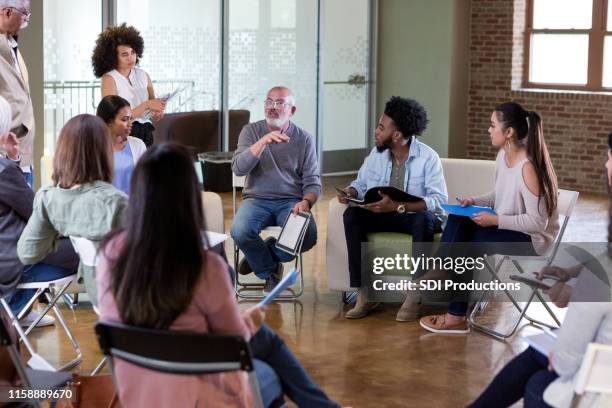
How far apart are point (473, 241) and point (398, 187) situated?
0.64m

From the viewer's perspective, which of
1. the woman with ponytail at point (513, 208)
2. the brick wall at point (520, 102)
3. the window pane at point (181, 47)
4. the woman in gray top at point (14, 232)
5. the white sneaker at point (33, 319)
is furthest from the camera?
the brick wall at point (520, 102)

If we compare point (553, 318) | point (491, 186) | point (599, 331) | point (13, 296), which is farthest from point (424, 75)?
point (599, 331)

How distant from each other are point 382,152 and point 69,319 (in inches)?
82.2

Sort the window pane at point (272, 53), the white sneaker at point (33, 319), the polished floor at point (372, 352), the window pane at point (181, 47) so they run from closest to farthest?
the polished floor at point (372, 352) < the white sneaker at point (33, 319) < the window pane at point (181, 47) < the window pane at point (272, 53)

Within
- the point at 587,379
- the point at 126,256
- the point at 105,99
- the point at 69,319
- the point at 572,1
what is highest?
the point at 572,1

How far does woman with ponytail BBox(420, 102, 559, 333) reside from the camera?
543cm

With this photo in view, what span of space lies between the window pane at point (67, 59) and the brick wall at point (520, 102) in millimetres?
4816

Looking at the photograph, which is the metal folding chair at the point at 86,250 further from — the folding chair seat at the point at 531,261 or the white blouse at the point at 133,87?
the white blouse at the point at 133,87

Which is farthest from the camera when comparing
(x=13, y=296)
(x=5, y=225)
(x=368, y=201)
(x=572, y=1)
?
(x=572, y=1)

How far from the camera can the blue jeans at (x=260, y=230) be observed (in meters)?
6.21

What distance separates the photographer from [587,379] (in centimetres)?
296

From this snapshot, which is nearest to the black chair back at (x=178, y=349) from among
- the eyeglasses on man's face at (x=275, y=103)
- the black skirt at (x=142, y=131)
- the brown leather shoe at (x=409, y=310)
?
the brown leather shoe at (x=409, y=310)

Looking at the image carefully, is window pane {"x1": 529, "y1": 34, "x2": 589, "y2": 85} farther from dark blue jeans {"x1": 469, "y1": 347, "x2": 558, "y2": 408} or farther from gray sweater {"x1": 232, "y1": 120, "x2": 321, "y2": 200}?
dark blue jeans {"x1": 469, "y1": 347, "x2": 558, "y2": 408}

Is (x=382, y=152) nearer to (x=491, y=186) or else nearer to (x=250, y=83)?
(x=491, y=186)
